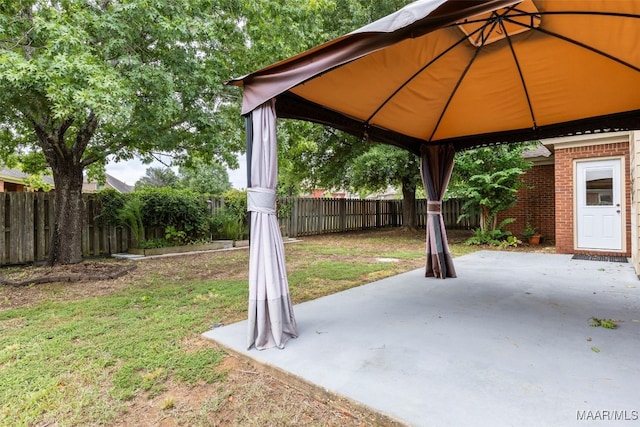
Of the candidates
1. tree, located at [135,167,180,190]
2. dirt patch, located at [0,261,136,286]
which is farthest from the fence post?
tree, located at [135,167,180,190]

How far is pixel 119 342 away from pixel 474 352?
2.81m

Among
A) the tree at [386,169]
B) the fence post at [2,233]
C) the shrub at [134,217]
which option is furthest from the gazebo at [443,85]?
the fence post at [2,233]

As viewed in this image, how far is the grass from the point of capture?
2.00 m

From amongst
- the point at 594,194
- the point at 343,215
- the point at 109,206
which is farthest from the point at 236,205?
the point at 594,194

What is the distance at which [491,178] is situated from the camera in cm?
868

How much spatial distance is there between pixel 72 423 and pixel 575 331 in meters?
3.68

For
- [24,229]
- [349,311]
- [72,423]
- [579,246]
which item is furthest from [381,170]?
[72,423]

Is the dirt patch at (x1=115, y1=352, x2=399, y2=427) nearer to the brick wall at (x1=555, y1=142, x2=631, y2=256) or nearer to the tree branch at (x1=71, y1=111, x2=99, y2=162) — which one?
the tree branch at (x1=71, y1=111, x2=99, y2=162)

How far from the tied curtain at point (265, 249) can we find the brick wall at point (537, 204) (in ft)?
29.6

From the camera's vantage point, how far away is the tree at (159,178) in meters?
35.8

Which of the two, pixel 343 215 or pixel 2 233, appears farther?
pixel 343 215

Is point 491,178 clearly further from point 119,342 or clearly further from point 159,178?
point 159,178

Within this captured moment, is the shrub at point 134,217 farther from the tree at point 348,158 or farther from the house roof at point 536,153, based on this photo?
the house roof at point 536,153

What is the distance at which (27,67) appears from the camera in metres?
3.47
